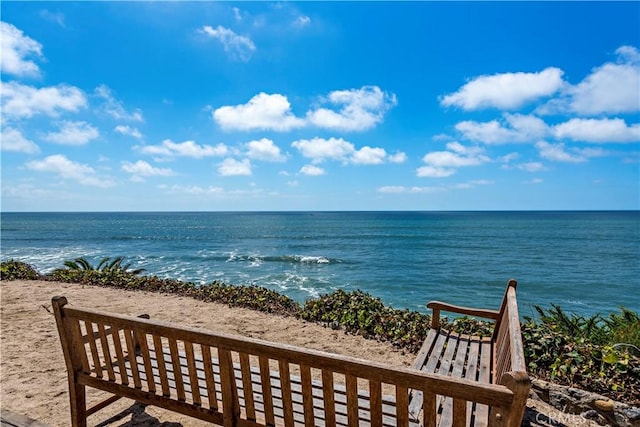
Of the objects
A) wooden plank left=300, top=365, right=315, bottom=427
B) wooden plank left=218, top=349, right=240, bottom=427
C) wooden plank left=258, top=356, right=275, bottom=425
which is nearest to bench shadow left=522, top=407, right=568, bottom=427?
wooden plank left=300, top=365, right=315, bottom=427

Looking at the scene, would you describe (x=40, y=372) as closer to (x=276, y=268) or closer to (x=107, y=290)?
(x=107, y=290)

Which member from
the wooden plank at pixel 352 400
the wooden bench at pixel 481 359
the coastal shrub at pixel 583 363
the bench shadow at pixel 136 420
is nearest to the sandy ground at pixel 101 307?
the bench shadow at pixel 136 420

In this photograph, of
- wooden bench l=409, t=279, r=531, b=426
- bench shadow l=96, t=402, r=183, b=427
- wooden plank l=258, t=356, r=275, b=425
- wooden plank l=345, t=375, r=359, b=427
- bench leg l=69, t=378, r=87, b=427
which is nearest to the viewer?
wooden bench l=409, t=279, r=531, b=426

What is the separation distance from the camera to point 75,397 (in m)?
3.37

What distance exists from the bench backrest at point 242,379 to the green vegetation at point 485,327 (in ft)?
9.81

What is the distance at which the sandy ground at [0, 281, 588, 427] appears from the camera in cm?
401

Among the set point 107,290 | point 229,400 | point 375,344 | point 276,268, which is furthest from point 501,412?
point 276,268

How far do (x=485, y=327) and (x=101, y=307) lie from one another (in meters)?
8.73

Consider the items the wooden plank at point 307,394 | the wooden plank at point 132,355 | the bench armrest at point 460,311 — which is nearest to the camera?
the wooden plank at point 307,394

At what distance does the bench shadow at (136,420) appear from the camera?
3.81m

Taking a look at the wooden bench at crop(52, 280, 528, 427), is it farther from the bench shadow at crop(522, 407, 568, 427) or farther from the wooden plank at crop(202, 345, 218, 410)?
the bench shadow at crop(522, 407, 568, 427)

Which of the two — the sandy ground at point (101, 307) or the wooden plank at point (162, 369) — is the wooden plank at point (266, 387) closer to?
the wooden plank at point (162, 369)

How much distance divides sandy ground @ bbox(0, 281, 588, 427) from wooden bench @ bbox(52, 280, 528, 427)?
79cm

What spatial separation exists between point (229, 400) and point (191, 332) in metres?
0.63
